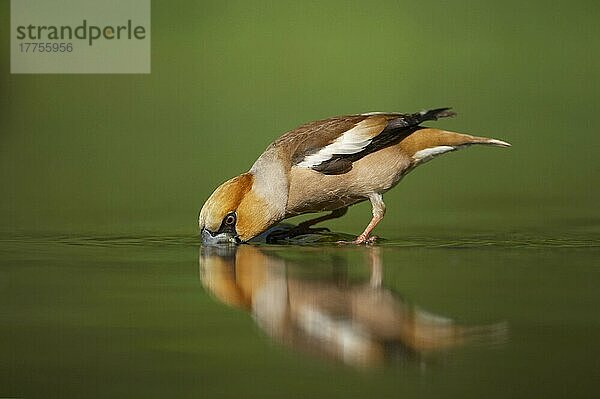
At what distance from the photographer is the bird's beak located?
736 cm

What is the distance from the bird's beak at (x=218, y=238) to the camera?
736 cm

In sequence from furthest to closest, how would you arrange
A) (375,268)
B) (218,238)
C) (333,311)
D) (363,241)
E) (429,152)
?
1. (429,152)
2. (363,241)
3. (218,238)
4. (375,268)
5. (333,311)

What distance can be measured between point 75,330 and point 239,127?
28.0 feet

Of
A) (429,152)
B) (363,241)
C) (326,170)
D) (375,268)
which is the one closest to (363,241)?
(363,241)

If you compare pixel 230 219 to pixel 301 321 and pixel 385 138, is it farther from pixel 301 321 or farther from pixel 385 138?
pixel 301 321

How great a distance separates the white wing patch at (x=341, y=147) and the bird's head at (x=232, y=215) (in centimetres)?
40

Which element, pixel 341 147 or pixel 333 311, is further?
pixel 341 147

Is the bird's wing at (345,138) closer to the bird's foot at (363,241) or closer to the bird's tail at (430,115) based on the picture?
the bird's tail at (430,115)

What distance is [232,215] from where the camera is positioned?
7387 millimetres

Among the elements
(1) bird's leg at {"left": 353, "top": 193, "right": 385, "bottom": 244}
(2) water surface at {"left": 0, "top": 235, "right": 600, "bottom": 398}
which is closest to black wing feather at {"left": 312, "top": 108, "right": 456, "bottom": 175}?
(1) bird's leg at {"left": 353, "top": 193, "right": 385, "bottom": 244}

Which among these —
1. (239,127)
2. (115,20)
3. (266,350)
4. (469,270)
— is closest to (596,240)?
(469,270)

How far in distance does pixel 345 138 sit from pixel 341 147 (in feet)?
0.27

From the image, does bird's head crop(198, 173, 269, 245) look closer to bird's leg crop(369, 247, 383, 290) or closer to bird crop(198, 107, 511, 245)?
bird crop(198, 107, 511, 245)

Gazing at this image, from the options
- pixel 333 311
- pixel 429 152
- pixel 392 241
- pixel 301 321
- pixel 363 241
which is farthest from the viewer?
pixel 429 152
